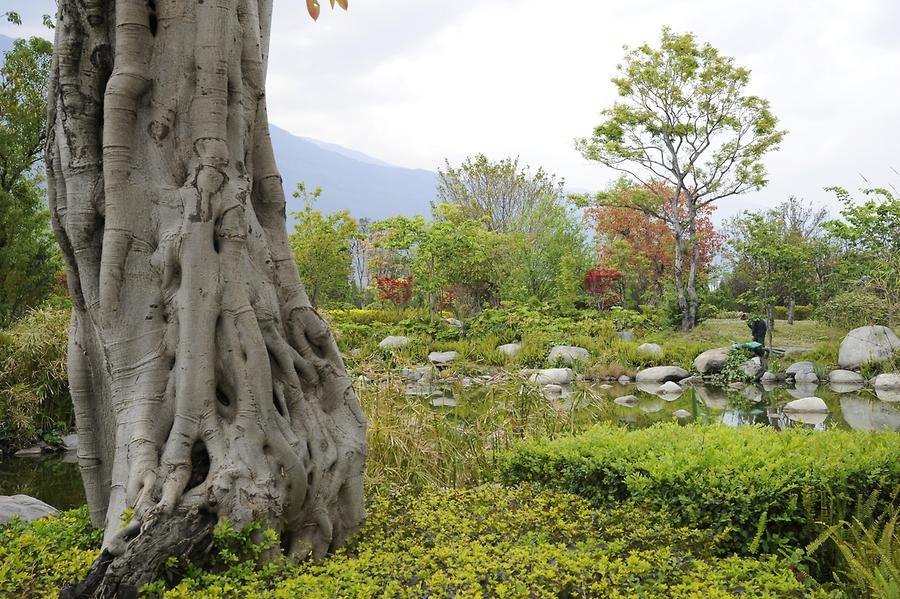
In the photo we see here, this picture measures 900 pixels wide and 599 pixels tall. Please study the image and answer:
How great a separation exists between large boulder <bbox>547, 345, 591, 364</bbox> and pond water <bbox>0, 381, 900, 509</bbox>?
1.33 meters

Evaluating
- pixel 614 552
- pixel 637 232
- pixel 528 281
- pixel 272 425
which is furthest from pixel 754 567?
pixel 637 232

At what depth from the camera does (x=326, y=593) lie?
7.15 feet

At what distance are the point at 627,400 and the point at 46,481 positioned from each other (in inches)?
322

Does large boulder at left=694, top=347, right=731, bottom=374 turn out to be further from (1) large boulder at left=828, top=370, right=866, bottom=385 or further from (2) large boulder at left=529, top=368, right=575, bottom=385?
(2) large boulder at left=529, top=368, right=575, bottom=385

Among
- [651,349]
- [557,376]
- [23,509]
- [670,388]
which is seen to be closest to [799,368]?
[651,349]

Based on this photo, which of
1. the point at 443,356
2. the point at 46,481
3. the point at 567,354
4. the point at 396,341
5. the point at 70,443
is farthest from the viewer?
the point at 396,341

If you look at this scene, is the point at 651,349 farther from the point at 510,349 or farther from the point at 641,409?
the point at 641,409

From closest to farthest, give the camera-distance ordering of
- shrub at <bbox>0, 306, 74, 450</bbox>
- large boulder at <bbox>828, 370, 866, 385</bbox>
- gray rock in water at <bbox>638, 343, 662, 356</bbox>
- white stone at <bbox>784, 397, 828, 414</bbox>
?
1. shrub at <bbox>0, 306, 74, 450</bbox>
2. white stone at <bbox>784, 397, 828, 414</bbox>
3. large boulder at <bbox>828, 370, 866, 385</bbox>
4. gray rock in water at <bbox>638, 343, 662, 356</bbox>

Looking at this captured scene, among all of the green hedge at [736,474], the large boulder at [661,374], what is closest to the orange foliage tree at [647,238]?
the large boulder at [661,374]

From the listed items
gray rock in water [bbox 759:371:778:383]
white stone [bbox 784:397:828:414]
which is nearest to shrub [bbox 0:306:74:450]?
white stone [bbox 784:397:828:414]

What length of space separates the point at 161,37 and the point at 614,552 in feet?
9.82

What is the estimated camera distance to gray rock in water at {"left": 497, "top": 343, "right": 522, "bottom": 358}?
14.8 metres

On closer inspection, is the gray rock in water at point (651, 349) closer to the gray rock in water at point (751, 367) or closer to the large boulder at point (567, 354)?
the large boulder at point (567, 354)

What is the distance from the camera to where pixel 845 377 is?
12.6m
